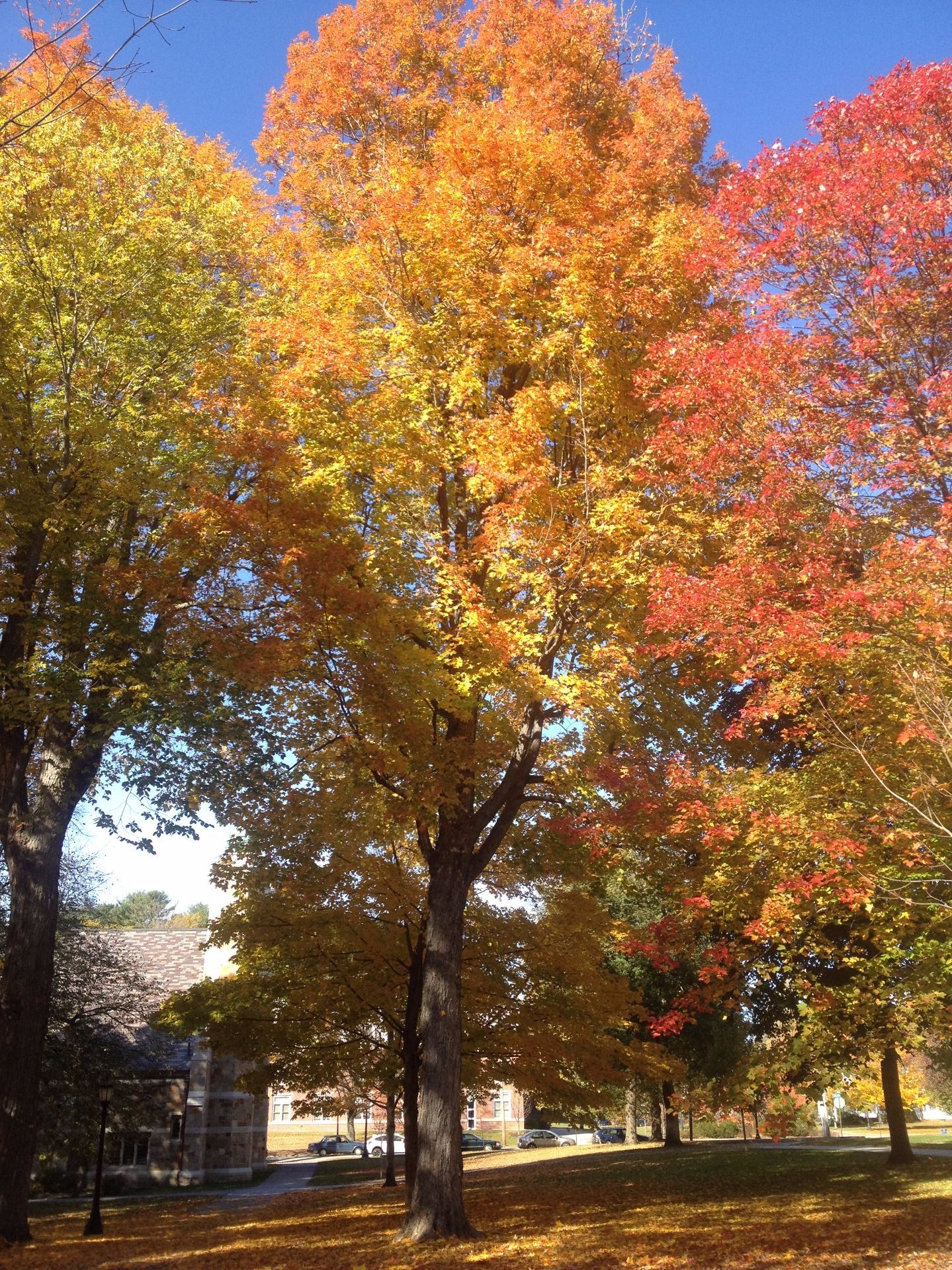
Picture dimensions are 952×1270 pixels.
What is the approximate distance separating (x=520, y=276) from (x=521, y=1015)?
12613 mm

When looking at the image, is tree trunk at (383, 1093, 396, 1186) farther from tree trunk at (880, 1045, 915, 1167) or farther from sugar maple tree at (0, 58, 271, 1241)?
sugar maple tree at (0, 58, 271, 1241)

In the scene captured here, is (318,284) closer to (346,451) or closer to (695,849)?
(346,451)

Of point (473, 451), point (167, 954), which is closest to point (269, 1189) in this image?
point (167, 954)

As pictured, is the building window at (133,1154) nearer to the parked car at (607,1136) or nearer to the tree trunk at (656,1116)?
the tree trunk at (656,1116)

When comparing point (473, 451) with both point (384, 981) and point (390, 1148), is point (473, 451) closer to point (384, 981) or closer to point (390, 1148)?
point (384, 981)

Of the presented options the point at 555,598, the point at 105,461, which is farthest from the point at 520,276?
the point at 105,461

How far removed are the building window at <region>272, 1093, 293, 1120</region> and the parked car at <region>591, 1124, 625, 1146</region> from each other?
19753 mm

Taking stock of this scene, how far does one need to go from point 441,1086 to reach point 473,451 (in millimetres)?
7981

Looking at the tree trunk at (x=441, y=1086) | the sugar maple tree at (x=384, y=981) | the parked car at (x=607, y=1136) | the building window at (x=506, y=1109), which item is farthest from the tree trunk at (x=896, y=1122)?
the building window at (x=506, y=1109)

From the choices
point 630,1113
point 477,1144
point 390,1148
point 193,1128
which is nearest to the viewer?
point 390,1148

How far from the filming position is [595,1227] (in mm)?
12000

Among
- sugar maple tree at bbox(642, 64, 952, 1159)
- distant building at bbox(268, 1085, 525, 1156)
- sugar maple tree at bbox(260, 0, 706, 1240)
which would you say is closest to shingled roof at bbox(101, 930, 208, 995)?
distant building at bbox(268, 1085, 525, 1156)

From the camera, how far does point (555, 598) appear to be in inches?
469

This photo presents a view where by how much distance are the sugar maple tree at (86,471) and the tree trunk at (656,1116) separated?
2460 centimetres
